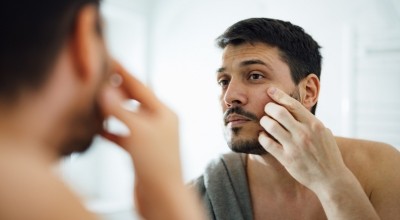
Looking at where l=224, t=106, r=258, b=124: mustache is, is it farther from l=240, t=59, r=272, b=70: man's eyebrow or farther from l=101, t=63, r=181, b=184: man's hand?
l=101, t=63, r=181, b=184: man's hand

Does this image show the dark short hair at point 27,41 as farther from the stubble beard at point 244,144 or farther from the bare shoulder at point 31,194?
the stubble beard at point 244,144

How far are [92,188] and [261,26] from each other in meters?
1.69

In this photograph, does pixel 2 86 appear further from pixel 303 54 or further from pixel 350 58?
pixel 350 58

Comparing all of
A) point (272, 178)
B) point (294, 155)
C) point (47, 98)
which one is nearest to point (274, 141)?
point (294, 155)

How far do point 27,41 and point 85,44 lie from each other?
0.04 m

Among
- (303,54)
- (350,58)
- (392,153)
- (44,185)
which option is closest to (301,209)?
(392,153)

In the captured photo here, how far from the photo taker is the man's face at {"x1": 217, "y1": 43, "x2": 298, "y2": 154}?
2.86ft

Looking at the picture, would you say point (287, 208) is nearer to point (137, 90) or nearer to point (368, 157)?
point (368, 157)

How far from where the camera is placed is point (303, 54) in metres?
0.97

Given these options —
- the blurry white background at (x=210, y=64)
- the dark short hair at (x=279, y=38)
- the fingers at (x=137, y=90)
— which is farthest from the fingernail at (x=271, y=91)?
the blurry white background at (x=210, y=64)

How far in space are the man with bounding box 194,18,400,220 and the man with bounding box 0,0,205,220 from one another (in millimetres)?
507

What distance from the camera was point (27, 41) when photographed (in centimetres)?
25

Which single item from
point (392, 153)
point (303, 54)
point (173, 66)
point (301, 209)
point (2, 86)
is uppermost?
point (173, 66)

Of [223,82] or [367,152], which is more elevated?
[223,82]
